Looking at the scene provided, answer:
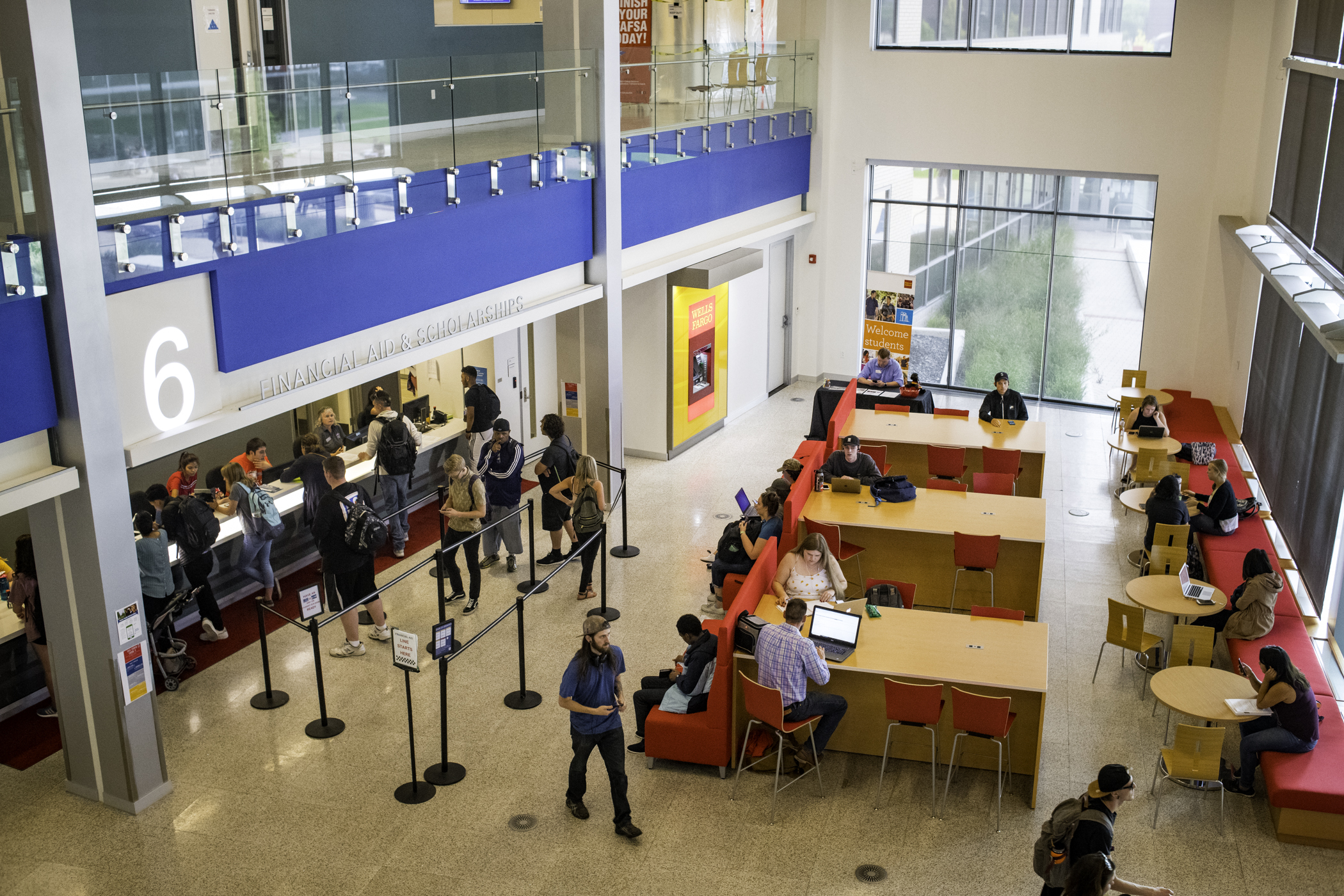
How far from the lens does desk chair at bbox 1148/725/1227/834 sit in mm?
6926

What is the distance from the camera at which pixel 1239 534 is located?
1066 centimetres

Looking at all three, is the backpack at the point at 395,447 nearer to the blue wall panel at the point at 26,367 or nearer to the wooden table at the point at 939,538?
the wooden table at the point at 939,538

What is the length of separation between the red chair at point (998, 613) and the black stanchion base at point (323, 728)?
4586mm

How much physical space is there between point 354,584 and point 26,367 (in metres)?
3.23

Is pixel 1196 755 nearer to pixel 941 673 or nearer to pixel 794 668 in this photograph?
pixel 941 673

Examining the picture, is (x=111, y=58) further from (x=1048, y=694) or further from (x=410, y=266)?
(x=1048, y=694)

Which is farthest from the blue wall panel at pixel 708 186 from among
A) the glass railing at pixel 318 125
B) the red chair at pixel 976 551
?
the red chair at pixel 976 551

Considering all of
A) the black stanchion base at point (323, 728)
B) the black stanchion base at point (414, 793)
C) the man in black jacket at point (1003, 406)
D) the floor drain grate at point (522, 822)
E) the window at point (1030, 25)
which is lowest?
the floor drain grate at point (522, 822)

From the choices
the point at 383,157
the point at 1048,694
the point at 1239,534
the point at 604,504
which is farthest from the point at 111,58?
the point at 1239,534

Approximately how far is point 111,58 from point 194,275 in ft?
14.1

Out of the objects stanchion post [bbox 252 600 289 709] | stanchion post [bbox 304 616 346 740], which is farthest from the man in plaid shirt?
stanchion post [bbox 252 600 289 709]

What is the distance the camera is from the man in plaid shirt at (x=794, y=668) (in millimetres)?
7156

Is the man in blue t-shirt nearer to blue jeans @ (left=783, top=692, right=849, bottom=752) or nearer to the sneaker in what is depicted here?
blue jeans @ (left=783, top=692, right=849, bottom=752)

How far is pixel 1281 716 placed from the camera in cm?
718
